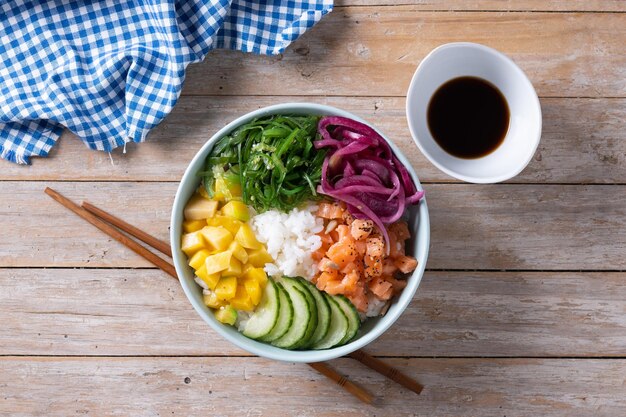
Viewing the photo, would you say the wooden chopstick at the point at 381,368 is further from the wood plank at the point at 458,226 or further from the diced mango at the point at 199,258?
the diced mango at the point at 199,258

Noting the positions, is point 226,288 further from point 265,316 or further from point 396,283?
point 396,283

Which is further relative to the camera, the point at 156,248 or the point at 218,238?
the point at 156,248

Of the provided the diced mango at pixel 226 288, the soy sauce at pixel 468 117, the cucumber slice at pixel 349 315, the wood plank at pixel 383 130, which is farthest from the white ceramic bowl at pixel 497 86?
the diced mango at pixel 226 288

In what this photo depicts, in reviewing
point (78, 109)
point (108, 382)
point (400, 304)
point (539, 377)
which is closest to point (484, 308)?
point (539, 377)

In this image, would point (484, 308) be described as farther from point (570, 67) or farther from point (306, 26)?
point (306, 26)

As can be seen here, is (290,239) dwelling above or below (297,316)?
above

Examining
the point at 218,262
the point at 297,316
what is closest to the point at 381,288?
the point at 297,316
